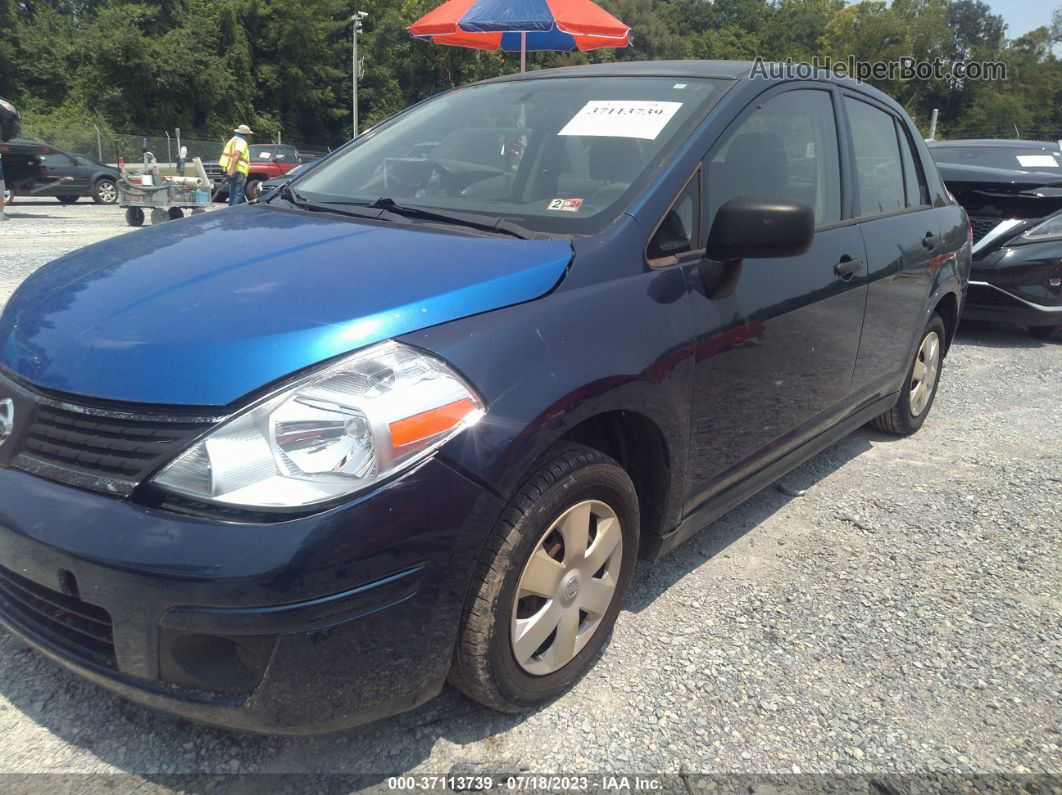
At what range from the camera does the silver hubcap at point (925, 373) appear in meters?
4.39

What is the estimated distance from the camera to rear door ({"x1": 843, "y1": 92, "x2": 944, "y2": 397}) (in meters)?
3.48

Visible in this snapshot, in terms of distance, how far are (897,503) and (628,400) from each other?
213 cm

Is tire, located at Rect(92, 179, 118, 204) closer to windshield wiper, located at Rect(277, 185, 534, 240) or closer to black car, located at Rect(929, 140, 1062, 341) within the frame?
black car, located at Rect(929, 140, 1062, 341)

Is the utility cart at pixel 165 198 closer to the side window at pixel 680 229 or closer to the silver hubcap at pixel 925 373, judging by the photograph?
the silver hubcap at pixel 925 373

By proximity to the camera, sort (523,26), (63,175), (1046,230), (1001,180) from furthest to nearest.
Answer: (63,175), (523,26), (1001,180), (1046,230)

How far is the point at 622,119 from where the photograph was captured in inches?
107

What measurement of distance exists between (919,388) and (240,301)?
3781mm

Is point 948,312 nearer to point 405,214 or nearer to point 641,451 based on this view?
point 641,451

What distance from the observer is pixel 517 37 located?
9695mm

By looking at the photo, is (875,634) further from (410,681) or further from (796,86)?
(796,86)

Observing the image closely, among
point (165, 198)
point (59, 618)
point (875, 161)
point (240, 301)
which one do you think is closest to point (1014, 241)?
point (875, 161)

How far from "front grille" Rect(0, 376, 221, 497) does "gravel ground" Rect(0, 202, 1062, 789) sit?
29.1 inches

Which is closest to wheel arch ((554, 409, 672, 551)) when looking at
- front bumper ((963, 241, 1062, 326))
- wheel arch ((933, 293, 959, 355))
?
wheel arch ((933, 293, 959, 355))

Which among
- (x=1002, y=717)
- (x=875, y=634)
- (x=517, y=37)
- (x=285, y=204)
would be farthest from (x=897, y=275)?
(x=517, y=37)
